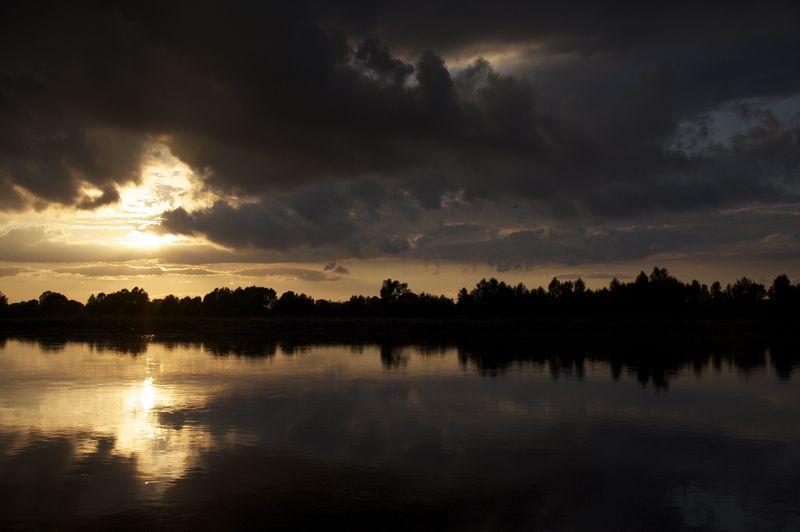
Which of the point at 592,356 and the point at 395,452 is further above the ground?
the point at 592,356

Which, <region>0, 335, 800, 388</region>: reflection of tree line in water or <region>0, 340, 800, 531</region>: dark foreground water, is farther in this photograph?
<region>0, 335, 800, 388</region>: reflection of tree line in water

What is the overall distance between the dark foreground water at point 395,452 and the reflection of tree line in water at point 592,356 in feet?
25.9

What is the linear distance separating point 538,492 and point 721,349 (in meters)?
77.0

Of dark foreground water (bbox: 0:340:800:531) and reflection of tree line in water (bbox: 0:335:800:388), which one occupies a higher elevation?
reflection of tree line in water (bbox: 0:335:800:388)

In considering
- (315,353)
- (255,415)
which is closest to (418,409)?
(255,415)

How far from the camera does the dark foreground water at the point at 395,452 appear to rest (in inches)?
734

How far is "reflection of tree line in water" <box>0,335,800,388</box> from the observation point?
192ft

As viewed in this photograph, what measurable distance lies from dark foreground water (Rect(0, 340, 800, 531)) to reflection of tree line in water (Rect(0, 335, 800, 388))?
7898mm

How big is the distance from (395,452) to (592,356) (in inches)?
2080

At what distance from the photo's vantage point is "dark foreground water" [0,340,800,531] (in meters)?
18.7

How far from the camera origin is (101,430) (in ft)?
95.5

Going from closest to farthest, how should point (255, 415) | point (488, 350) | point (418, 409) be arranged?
point (255, 415), point (418, 409), point (488, 350)

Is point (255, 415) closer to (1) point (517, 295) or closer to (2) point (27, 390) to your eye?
(2) point (27, 390)

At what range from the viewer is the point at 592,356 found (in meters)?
73.9
